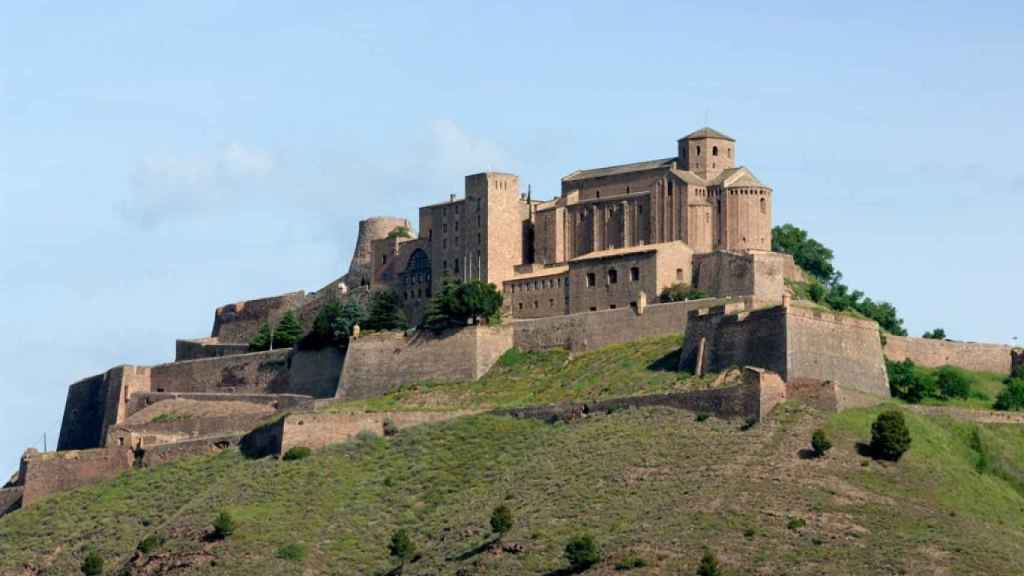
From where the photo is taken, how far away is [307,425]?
3602 inches

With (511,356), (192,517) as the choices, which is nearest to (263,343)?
(511,356)

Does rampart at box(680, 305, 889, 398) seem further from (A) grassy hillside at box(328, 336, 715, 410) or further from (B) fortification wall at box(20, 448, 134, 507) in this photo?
(B) fortification wall at box(20, 448, 134, 507)

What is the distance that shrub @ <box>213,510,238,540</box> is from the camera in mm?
84375

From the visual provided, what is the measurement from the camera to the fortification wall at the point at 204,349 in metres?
114

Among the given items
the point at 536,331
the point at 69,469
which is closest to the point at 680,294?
the point at 536,331

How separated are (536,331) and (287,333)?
47.5 feet

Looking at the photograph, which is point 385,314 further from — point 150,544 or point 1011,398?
point 1011,398

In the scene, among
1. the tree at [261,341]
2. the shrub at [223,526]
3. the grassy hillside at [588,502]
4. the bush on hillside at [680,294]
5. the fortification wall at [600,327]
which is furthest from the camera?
the tree at [261,341]

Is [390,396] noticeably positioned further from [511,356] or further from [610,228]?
[610,228]

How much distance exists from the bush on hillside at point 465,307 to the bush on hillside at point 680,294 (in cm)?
701

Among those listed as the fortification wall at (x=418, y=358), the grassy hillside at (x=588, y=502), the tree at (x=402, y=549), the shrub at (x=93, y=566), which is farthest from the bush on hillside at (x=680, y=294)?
the shrub at (x=93, y=566)

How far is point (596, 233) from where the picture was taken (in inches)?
4171

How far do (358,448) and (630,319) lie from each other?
12.9 meters

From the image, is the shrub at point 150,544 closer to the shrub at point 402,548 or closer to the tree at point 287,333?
the shrub at point 402,548
